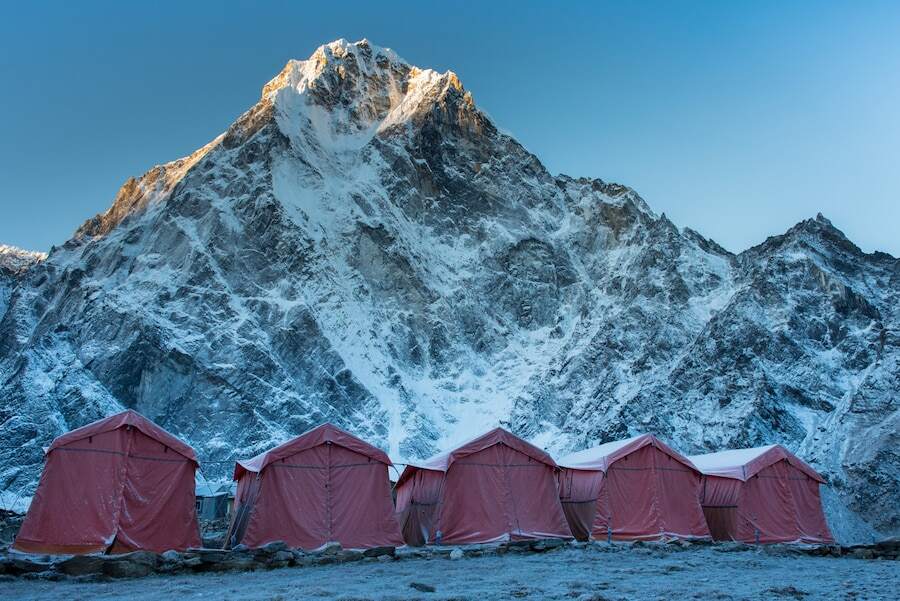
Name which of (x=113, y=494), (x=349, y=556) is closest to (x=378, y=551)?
(x=349, y=556)

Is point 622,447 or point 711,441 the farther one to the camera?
point 711,441

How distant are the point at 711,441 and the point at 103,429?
49909 millimetres

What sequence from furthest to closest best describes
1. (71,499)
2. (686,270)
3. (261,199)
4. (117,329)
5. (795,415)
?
(261,199) → (686,270) → (117,329) → (795,415) → (71,499)

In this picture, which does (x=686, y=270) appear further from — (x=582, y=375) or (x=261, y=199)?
(x=261, y=199)

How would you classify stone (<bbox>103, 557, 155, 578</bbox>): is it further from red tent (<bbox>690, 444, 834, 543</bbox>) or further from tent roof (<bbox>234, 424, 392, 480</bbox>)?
red tent (<bbox>690, 444, 834, 543</bbox>)

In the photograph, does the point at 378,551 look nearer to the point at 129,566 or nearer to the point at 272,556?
the point at 272,556

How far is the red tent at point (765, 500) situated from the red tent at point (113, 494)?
17236 millimetres

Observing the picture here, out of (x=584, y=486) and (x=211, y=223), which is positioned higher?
(x=211, y=223)

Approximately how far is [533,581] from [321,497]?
31.9 ft

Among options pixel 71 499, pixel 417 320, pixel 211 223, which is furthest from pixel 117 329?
pixel 71 499

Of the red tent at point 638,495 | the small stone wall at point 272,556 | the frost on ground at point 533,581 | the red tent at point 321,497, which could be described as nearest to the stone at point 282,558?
the small stone wall at point 272,556

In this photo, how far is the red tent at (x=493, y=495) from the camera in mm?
23062

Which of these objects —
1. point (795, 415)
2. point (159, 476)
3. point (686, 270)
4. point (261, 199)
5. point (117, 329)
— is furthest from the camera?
point (261, 199)

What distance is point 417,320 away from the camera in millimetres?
92500
